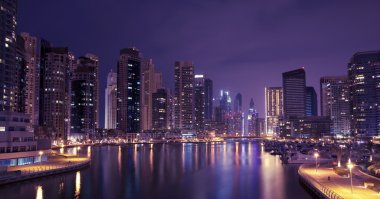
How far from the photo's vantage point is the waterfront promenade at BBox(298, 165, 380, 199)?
48263 mm

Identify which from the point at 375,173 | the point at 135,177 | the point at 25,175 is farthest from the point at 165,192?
the point at 375,173

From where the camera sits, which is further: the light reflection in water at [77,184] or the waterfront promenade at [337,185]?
the light reflection in water at [77,184]

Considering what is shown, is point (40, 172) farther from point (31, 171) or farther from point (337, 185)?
point (337, 185)

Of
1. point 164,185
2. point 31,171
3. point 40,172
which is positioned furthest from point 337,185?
point 31,171

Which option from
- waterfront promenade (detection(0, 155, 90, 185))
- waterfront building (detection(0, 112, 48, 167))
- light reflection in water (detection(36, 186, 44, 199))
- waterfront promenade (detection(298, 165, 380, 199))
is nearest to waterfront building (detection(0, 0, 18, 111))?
waterfront building (detection(0, 112, 48, 167))

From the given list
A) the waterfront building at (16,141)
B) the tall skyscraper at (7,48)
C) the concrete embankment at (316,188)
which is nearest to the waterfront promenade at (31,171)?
the waterfront building at (16,141)

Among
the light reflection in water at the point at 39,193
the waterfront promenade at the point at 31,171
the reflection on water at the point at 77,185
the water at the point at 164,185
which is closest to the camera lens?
the light reflection in water at the point at 39,193

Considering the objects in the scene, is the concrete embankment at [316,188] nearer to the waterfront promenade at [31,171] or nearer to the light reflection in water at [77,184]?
the light reflection in water at [77,184]

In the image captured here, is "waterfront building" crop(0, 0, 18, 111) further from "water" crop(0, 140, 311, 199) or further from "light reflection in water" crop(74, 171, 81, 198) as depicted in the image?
"light reflection in water" crop(74, 171, 81, 198)

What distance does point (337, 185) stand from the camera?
5625 centimetres

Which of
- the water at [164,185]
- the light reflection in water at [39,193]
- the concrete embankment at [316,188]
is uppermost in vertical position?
the concrete embankment at [316,188]

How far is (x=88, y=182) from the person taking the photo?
2857 inches

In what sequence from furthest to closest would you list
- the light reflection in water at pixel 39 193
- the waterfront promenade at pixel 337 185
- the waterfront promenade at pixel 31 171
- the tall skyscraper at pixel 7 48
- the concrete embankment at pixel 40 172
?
the tall skyscraper at pixel 7 48 < the waterfront promenade at pixel 31 171 < the concrete embankment at pixel 40 172 < the light reflection in water at pixel 39 193 < the waterfront promenade at pixel 337 185

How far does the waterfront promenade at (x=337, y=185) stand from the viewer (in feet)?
158
